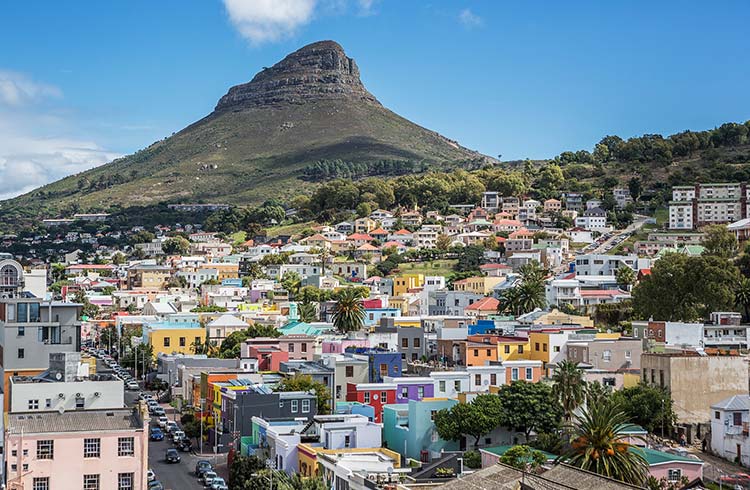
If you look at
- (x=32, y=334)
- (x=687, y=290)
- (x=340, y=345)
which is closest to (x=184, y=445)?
(x=32, y=334)

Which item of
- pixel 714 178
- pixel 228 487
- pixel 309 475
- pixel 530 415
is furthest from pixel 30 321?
pixel 714 178

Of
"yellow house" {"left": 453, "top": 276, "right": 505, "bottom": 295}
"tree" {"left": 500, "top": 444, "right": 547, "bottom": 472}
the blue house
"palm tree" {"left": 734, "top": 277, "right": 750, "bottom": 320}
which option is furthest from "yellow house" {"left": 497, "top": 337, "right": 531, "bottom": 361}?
"yellow house" {"left": 453, "top": 276, "right": 505, "bottom": 295}

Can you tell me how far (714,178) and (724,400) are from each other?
4558 inches

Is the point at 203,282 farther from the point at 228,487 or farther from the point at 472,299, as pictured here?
the point at 228,487

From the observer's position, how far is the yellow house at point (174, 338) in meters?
96.2

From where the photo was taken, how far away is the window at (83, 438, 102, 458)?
41.1 m

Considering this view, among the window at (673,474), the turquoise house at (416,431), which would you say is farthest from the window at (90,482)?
the window at (673,474)

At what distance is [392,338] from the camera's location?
81.6 metres

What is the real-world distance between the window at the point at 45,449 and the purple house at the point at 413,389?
83.0 feet

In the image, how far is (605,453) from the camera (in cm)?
4181

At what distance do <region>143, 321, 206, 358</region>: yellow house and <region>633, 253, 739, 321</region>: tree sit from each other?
3543 cm

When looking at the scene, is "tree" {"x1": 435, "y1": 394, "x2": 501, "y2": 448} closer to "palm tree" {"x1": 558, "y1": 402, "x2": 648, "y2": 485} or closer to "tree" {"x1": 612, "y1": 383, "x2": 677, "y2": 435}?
"tree" {"x1": 612, "y1": 383, "x2": 677, "y2": 435}

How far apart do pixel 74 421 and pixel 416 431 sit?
18861 mm

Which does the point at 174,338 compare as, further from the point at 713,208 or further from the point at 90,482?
the point at 713,208
